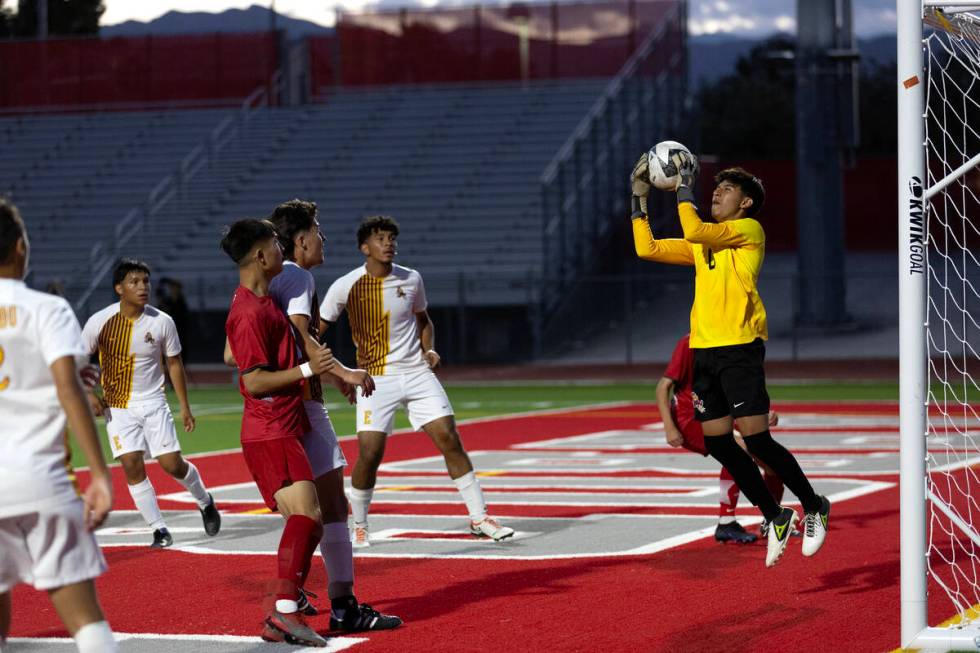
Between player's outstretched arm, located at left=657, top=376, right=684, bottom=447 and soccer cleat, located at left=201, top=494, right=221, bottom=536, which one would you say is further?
soccer cleat, located at left=201, top=494, right=221, bottom=536

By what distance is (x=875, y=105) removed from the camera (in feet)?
168

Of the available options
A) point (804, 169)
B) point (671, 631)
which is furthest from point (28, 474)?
point (804, 169)

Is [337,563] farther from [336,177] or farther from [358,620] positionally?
[336,177]

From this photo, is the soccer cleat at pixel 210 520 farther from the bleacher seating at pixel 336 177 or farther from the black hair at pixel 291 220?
the bleacher seating at pixel 336 177

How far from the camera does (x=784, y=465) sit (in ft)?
28.2

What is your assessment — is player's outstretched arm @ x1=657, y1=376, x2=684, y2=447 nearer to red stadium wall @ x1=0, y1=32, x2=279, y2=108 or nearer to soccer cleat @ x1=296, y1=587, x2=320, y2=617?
soccer cleat @ x1=296, y1=587, x2=320, y2=617

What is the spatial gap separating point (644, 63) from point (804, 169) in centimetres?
711

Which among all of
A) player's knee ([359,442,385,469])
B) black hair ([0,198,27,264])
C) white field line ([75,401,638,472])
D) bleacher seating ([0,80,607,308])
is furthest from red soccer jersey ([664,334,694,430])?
bleacher seating ([0,80,607,308])

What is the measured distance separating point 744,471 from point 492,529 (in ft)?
7.30

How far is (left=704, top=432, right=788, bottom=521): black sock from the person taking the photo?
28.3 feet

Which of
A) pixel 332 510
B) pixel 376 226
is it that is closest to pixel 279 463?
pixel 332 510

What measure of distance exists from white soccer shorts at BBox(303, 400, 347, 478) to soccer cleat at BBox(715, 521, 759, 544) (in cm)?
318

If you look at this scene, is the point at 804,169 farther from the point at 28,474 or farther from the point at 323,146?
the point at 28,474

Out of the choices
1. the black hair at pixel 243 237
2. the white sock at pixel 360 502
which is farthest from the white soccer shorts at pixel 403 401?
the black hair at pixel 243 237
